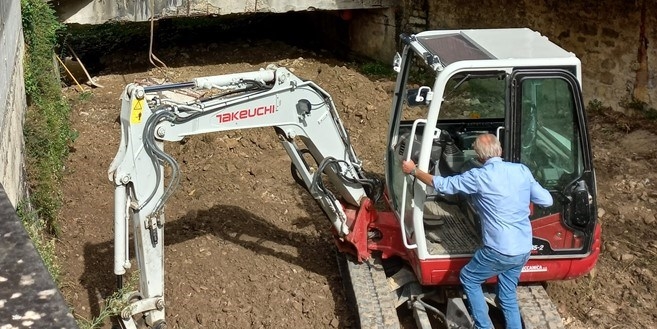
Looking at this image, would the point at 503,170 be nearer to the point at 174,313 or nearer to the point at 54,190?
the point at 174,313

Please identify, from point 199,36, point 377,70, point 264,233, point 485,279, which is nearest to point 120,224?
point 264,233

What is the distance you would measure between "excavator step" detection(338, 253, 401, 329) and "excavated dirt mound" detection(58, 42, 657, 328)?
0.35 metres

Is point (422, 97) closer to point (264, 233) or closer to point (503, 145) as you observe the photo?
point (503, 145)

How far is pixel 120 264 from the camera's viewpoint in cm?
543

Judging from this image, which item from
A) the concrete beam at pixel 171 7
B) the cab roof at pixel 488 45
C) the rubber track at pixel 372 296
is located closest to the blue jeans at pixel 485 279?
the rubber track at pixel 372 296

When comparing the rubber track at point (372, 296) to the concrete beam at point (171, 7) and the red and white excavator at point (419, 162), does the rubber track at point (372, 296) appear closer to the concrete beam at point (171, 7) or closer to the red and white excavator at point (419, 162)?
the red and white excavator at point (419, 162)

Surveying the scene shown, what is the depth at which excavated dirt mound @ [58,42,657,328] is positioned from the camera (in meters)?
6.64

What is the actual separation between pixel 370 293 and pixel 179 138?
6.38 ft

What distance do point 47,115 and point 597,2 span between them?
24.3ft

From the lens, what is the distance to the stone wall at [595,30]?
34.8 feet

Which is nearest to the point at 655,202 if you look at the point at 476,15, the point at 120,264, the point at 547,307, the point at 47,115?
the point at 547,307

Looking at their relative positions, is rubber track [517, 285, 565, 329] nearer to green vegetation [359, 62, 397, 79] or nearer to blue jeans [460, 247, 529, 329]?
blue jeans [460, 247, 529, 329]

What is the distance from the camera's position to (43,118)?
857cm

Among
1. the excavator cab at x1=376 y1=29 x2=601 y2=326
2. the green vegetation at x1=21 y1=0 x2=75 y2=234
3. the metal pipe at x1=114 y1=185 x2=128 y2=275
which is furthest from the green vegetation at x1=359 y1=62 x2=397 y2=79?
the metal pipe at x1=114 y1=185 x2=128 y2=275
